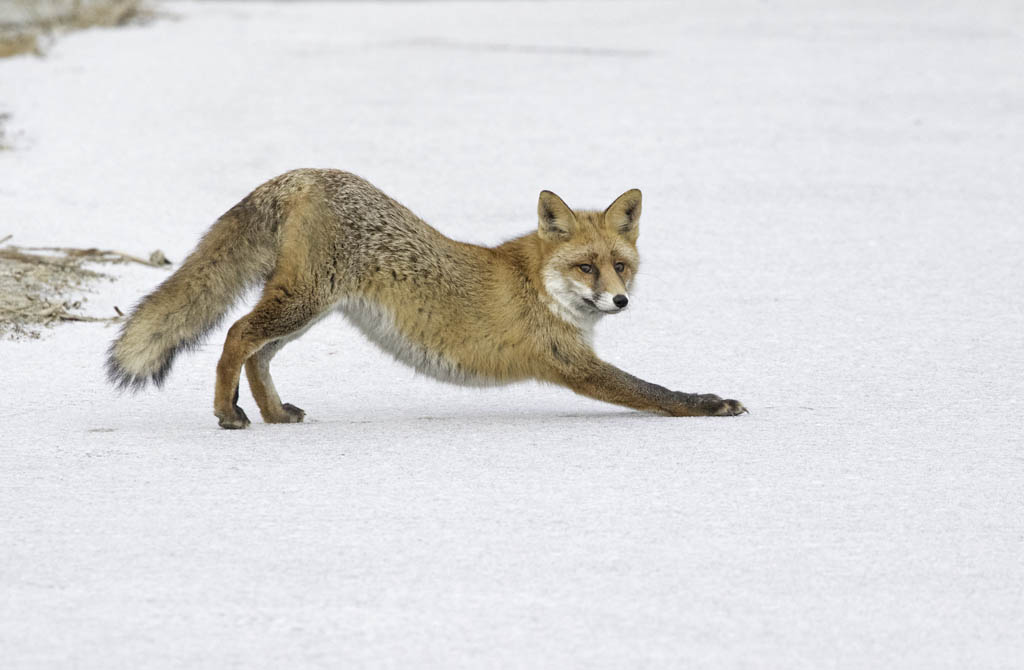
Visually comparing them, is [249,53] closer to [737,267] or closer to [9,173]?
[9,173]

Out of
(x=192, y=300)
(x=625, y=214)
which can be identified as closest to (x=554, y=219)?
(x=625, y=214)

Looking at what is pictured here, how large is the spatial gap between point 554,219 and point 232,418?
5.55 ft

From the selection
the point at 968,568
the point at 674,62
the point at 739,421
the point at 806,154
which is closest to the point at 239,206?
the point at 739,421

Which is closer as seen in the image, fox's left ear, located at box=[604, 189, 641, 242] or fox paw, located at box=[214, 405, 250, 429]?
fox paw, located at box=[214, 405, 250, 429]

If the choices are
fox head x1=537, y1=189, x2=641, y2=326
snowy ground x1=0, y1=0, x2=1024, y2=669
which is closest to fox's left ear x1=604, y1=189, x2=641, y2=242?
fox head x1=537, y1=189, x2=641, y2=326

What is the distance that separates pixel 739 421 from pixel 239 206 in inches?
92.9

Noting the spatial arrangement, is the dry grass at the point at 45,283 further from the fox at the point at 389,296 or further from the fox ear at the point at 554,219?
the fox ear at the point at 554,219

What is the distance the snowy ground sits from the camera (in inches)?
156

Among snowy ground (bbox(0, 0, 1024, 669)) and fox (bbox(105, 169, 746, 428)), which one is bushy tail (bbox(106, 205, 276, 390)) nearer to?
fox (bbox(105, 169, 746, 428))

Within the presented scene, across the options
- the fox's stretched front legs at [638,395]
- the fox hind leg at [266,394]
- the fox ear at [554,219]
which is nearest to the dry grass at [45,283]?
the fox hind leg at [266,394]

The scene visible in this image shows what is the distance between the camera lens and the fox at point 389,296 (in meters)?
6.00

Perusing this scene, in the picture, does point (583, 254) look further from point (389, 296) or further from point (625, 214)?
point (389, 296)

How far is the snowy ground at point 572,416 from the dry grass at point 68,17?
8.70ft

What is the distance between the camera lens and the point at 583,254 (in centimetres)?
639
